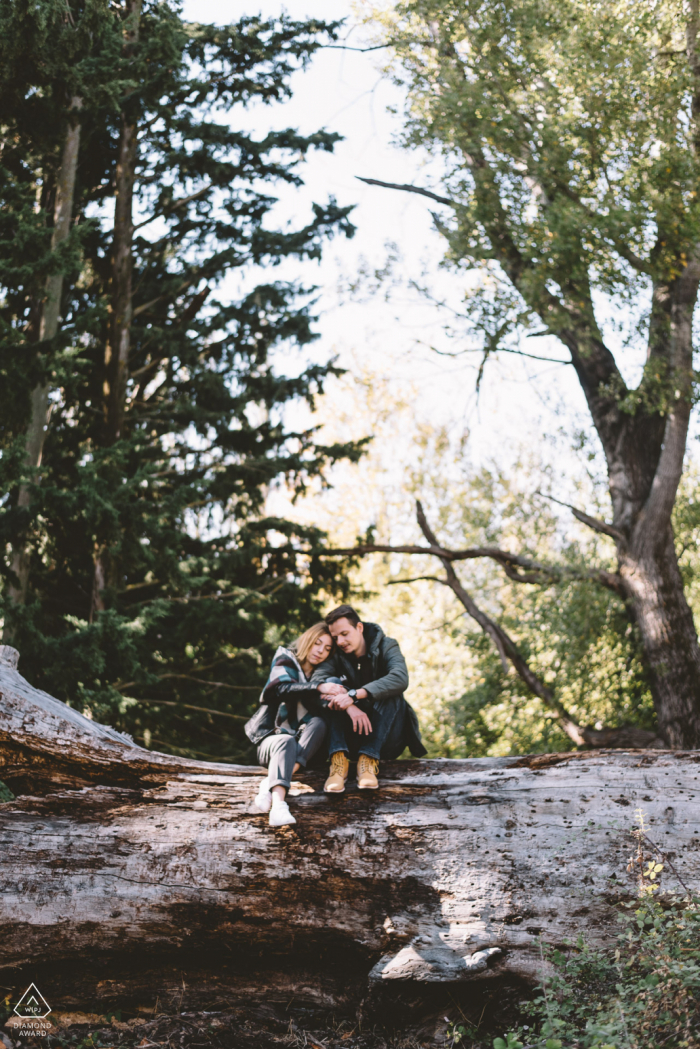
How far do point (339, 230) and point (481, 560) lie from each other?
7.27 metres

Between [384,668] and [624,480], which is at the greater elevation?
[624,480]

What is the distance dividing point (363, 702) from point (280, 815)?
3.03ft

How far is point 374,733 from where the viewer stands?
5359 mm

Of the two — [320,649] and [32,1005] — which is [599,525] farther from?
[32,1005]

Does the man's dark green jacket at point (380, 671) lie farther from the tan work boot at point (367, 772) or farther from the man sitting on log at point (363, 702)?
the tan work boot at point (367, 772)

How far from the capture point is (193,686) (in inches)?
408

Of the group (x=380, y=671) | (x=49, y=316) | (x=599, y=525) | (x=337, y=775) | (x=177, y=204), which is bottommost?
(x=337, y=775)

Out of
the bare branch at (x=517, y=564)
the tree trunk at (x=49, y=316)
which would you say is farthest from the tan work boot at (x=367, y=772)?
the bare branch at (x=517, y=564)

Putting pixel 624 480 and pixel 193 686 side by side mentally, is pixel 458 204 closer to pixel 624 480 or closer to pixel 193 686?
pixel 624 480

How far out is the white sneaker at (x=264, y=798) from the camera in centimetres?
505

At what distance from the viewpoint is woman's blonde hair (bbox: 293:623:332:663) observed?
5.61 m

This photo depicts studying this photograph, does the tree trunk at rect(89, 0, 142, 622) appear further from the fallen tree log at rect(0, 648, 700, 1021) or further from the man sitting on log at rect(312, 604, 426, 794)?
the fallen tree log at rect(0, 648, 700, 1021)

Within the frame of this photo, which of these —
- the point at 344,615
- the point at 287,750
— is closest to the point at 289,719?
the point at 287,750

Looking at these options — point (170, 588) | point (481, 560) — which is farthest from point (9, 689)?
point (481, 560)
